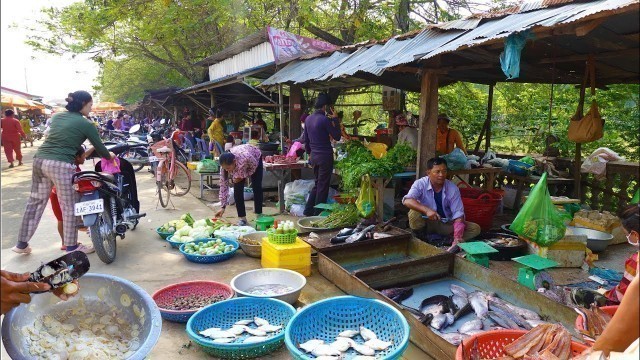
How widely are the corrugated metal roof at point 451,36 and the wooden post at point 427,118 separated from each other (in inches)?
25.8

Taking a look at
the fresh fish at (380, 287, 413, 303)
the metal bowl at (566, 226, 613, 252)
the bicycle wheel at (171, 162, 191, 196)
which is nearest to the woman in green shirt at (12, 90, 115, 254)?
the bicycle wheel at (171, 162, 191, 196)

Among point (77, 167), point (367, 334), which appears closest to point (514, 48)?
point (367, 334)

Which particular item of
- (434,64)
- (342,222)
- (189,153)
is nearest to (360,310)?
(342,222)

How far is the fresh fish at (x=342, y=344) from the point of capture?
9.93ft

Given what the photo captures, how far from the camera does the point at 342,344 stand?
3072 mm

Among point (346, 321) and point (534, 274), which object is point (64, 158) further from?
point (534, 274)

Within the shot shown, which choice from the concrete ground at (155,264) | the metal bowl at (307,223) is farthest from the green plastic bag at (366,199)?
the concrete ground at (155,264)

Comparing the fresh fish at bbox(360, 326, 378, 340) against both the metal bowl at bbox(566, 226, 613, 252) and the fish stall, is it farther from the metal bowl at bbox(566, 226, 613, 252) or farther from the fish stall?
the metal bowl at bbox(566, 226, 613, 252)

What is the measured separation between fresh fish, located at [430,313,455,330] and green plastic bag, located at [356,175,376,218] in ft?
8.60

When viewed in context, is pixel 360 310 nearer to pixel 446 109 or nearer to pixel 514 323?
pixel 514 323

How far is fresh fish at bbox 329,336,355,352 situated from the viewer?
3027mm

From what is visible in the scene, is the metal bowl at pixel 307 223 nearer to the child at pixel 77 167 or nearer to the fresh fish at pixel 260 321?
the fresh fish at pixel 260 321

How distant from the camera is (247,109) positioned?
16219mm

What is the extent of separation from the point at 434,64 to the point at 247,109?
37.4 feet
